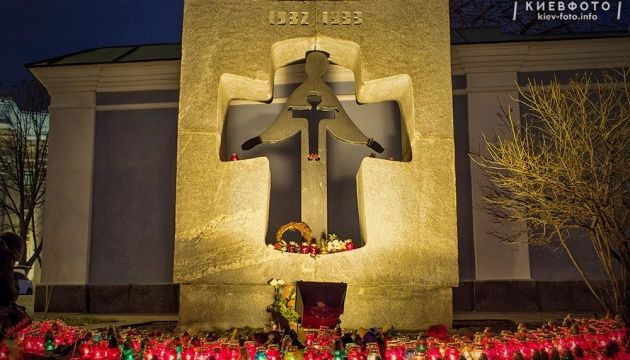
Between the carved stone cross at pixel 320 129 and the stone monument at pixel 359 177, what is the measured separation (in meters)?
0.32

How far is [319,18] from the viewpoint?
7996mm

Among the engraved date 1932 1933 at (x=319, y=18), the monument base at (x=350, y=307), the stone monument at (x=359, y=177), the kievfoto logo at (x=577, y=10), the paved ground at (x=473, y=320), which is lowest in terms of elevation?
the paved ground at (x=473, y=320)

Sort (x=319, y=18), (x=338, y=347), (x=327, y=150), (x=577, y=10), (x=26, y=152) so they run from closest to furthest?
(x=338, y=347) < (x=319, y=18) < (x=327, y=150) < (x=577, y=10) < (x=26, y=152)

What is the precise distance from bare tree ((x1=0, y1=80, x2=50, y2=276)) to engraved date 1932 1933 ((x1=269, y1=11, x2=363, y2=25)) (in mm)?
13912

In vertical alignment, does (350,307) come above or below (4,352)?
above

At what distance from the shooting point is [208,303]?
7.47 metres

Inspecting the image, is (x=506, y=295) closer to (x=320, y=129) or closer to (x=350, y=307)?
(x=350, y=307)

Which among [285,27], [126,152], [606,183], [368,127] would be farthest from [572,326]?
[126,152]

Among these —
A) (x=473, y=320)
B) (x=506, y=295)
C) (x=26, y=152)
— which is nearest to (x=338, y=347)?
(x=473, y=320)

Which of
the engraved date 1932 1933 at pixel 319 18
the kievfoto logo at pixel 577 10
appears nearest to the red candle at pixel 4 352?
the engraved date 1932 1933 at pixel 319 18

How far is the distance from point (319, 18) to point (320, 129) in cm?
141

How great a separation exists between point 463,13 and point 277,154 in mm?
9805

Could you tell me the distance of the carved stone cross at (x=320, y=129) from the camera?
7934 mm

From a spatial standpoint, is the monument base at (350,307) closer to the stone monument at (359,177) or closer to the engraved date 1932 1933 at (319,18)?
the stone monument at (359,177)
